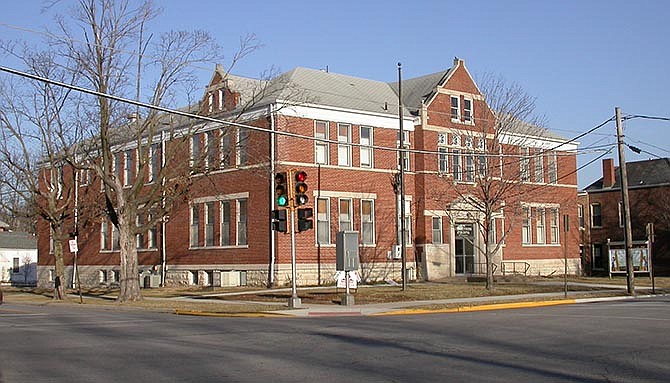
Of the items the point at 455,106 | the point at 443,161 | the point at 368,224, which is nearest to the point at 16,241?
the point at 368,224

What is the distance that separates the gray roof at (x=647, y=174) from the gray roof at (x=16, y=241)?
188 ft

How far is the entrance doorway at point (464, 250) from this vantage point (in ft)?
159

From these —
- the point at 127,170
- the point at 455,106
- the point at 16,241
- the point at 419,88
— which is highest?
the point at 419,88

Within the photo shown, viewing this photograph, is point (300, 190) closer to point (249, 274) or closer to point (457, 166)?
point (249, 274)

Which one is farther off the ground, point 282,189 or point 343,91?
point 343,91

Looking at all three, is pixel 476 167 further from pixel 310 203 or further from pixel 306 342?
pixel 306 342

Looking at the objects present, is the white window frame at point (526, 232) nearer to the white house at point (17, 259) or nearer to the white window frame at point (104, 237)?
the white window frame at point (104, 237)

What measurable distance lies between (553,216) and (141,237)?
27511mm

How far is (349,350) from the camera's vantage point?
14.4 metres

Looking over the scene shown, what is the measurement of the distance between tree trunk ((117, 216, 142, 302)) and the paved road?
1115 centimetres

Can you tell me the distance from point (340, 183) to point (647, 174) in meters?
33.6

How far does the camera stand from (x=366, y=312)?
985 inches

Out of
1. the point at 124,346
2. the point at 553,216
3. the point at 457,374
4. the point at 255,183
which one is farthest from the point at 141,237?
the point at 457,374

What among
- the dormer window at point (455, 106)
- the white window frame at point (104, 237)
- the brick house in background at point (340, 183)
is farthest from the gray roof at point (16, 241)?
the dormer window at point (455, 106)
